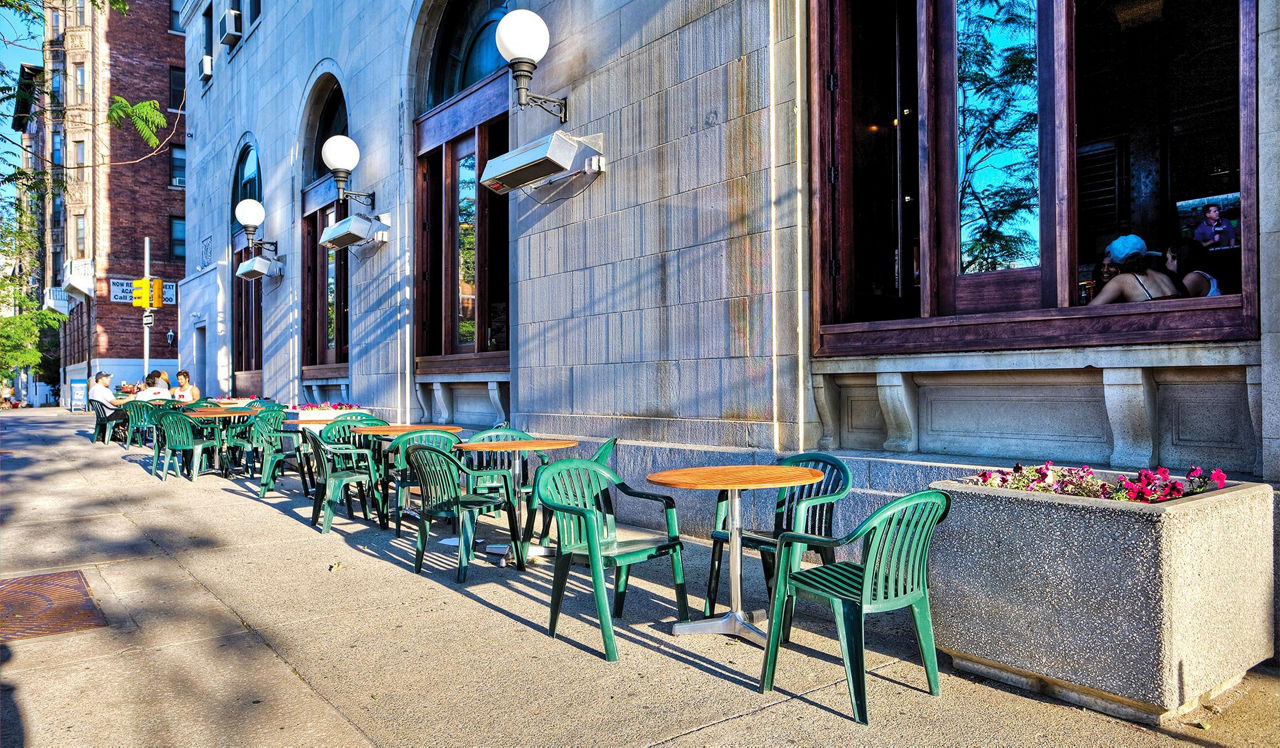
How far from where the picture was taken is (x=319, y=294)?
53.7 ft

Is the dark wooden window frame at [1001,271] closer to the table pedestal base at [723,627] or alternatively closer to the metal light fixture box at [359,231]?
the table pedestal base at [723,627]

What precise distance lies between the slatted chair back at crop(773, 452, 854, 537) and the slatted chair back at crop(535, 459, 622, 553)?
1044 mm

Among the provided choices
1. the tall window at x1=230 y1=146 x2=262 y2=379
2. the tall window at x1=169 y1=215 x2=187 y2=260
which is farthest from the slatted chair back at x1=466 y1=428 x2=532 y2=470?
the tall window at x1=169 y1=215 x2=187 y2=260

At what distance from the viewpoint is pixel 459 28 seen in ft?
40.0

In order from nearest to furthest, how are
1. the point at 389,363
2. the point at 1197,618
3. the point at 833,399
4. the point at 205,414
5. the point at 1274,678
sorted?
the point at 1197,618 → the point at 1274,678 → the point at 833,399 → the point at 205,414 → the point at 389,363

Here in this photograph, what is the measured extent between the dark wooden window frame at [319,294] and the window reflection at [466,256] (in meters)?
3.67

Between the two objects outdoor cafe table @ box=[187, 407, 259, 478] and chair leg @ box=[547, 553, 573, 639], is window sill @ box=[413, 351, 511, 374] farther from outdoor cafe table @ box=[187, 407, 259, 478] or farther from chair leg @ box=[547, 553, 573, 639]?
chair leg @ box=[547, 553, 573, 639]

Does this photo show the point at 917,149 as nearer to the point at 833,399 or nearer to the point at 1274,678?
the point at 833,399

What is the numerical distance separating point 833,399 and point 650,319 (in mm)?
2146

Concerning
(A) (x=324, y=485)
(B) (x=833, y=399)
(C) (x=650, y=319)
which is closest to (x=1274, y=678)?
(B) (x=833, y=399)

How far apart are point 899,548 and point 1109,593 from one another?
834 millimetres

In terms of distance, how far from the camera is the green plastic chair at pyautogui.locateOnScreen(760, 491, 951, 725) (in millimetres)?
3496

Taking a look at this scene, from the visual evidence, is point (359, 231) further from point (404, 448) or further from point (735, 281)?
point (735, 281)

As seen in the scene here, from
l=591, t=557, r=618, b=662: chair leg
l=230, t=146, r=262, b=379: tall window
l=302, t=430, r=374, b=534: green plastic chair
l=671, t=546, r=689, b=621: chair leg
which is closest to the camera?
l=591, t=557, r=618, b=662: chair leg
